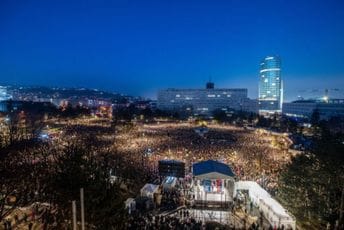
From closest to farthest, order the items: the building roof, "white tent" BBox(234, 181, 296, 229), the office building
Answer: "white tent" BBox(234, 181, 296, 229), the building roof, the office building

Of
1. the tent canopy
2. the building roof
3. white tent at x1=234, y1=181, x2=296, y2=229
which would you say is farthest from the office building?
the tent canopy

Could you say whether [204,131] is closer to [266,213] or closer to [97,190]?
[266,213]

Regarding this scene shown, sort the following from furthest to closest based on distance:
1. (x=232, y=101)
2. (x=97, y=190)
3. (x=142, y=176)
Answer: (x=232, y=101) → (x=142, y=176) → (x=97, y=190)

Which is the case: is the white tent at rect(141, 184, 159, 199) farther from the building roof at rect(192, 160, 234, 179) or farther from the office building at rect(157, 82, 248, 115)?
the office building at rect(157, 82, 248, 115)

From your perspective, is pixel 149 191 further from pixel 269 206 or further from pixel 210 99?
pixel 210 99

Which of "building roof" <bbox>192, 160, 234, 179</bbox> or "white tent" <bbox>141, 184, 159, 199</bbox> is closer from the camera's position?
"white tent" <bbox>141, 184, 159, 199</bbox>

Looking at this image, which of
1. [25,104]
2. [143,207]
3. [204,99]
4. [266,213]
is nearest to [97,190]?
[143,207]

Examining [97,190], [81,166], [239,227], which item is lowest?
[239,227]

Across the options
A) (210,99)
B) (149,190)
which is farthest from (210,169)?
(210,99)
